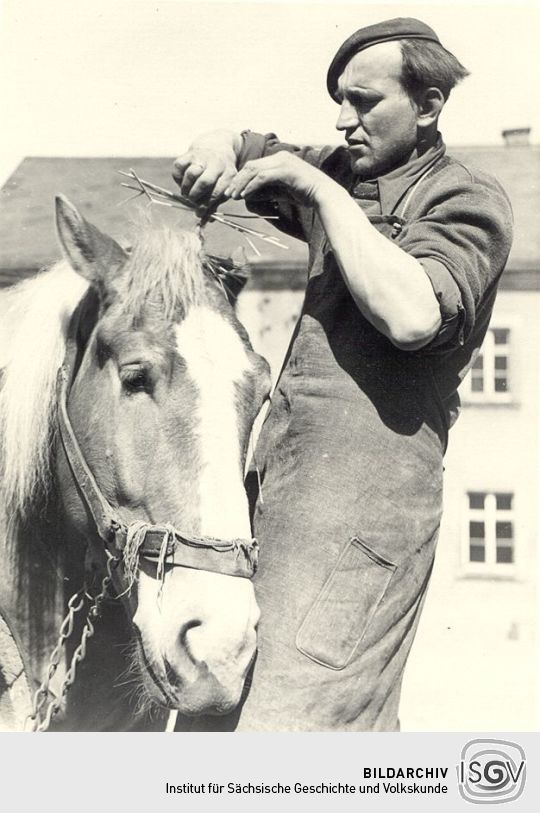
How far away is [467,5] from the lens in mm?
3230

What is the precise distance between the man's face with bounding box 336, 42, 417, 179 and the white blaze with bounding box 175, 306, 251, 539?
668mm

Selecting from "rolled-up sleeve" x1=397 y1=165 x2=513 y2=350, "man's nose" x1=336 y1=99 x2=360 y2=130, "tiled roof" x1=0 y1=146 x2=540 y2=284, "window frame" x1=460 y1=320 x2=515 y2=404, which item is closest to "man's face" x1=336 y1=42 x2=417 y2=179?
"man's nose" x1=336 y1=99 x2=360 y2=130

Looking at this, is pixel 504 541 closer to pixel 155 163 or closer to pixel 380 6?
pixel 155 163

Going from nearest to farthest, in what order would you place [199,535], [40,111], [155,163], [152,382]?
[199,535], [152,382], [40,111], [155,163]

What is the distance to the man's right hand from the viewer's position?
2523mm

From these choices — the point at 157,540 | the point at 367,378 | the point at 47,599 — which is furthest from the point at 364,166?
the point at 47,599

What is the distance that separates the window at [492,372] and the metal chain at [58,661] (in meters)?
10.1

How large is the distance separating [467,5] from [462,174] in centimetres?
123

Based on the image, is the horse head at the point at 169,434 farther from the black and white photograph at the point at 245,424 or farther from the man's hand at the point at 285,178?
the man's hand at the point at 285,178

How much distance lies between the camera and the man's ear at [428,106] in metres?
2.50

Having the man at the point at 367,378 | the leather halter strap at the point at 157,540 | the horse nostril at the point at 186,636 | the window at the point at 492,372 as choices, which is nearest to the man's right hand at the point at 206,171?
the man at the point at 367,378

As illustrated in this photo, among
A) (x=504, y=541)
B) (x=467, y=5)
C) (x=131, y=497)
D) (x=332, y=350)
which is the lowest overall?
(x=504, y=541)

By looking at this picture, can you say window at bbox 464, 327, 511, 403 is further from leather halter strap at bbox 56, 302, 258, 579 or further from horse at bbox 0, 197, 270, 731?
leather halter strap at bbox 56, 302, 258, 579

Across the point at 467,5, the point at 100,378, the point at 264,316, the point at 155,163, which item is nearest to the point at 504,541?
the point at 264,316
